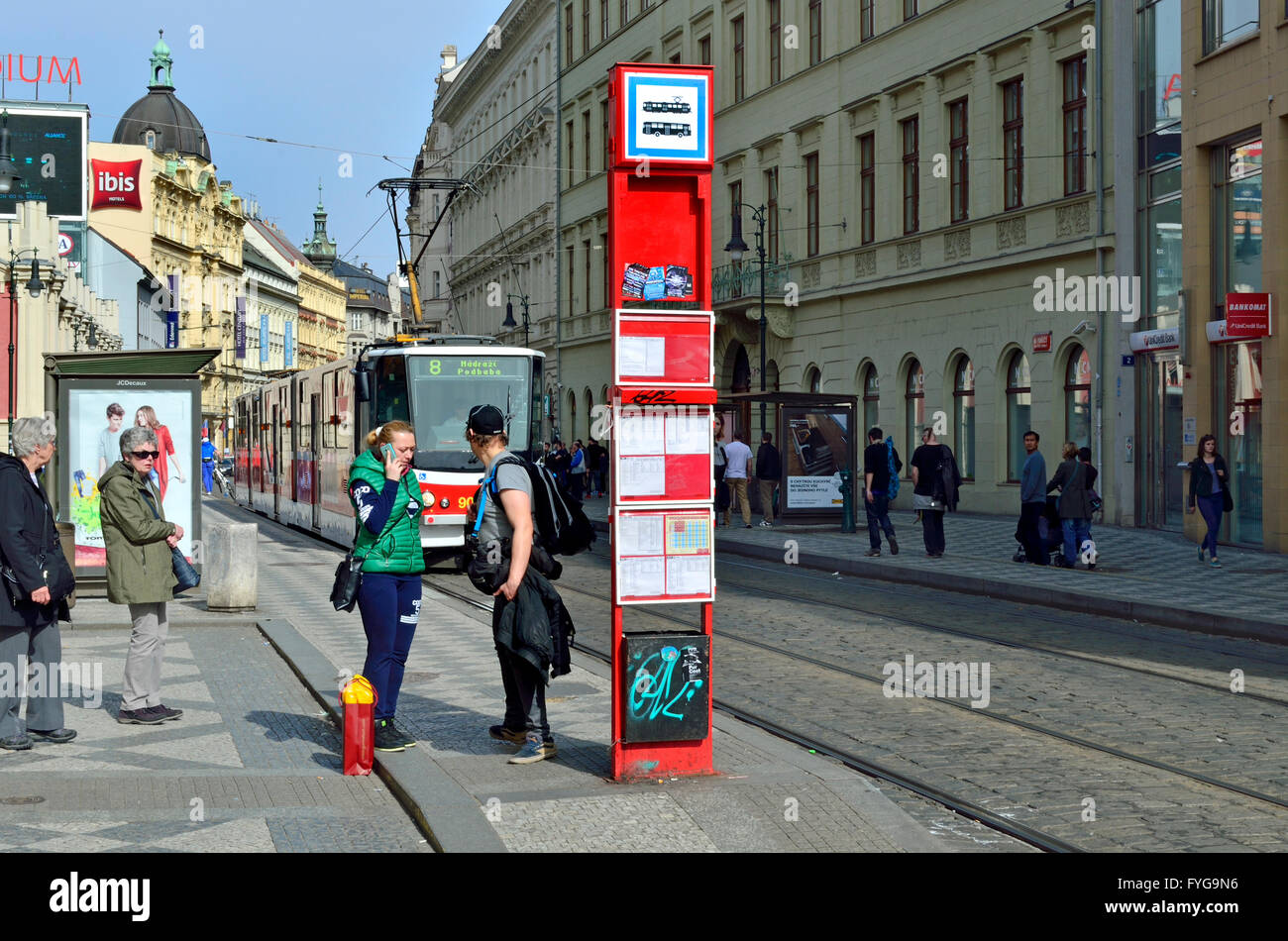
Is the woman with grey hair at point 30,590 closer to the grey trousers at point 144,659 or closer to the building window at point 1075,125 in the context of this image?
the grey trousers at point 144,659

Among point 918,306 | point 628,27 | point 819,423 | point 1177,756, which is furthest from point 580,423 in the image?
point 1177,756

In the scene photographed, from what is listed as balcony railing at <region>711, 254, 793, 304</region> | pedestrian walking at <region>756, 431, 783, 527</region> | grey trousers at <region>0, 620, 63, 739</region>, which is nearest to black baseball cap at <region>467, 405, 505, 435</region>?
grey trousers at <region>0, 620, 63, 739</region>

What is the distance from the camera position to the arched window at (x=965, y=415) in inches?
1232

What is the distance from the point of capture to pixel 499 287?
69812mm

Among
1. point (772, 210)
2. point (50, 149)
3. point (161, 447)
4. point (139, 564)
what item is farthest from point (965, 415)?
point (50, 149)

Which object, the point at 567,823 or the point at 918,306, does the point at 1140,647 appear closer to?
the point at 567,823

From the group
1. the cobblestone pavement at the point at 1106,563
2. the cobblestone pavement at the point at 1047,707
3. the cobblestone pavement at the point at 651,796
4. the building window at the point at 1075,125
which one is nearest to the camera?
the cobblestone pavement at the point at 651,796

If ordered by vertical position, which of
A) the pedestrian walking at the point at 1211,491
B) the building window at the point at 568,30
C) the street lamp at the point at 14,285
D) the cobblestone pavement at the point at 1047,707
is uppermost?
the building window at the point at 568,30

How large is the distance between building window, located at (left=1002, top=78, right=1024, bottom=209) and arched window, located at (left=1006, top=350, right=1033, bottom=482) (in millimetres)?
3053

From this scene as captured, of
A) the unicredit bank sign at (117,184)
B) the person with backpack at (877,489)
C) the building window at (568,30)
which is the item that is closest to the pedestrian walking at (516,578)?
the person with backpack at (877,489)

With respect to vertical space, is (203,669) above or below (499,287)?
below

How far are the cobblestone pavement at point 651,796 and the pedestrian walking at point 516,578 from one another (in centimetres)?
25

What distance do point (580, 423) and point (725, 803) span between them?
50522 mm

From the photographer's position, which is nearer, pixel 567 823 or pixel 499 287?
pixel 567 823
